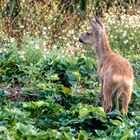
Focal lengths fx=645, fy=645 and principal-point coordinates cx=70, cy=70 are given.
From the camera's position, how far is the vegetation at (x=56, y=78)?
6.11 meters

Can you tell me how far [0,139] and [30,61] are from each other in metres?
4.56

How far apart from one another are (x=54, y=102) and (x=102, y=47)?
141 centimetres

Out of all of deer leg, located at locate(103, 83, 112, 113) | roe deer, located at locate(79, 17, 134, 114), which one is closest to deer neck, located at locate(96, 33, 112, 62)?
roe deer, located at locate(79, 17, 134, 114)

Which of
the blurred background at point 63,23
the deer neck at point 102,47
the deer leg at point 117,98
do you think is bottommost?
the blurred background at point 63,23

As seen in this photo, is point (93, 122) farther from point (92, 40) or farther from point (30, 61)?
point (30, 61)

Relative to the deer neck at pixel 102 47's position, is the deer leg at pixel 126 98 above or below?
below

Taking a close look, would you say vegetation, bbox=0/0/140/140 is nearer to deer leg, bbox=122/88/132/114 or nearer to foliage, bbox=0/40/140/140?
foliage, bbox=0/40/140/140

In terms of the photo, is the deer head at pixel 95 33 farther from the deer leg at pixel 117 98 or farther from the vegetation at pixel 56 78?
the deer leg at pixel 117 98

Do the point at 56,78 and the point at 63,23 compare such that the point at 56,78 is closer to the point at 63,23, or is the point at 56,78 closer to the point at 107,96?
the point at 107,96

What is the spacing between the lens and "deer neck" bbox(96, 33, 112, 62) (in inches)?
336

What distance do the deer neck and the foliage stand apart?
439mm

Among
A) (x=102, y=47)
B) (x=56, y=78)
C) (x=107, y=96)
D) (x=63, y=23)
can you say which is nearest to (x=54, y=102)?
(x=107, y=96)

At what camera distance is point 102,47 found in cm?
865

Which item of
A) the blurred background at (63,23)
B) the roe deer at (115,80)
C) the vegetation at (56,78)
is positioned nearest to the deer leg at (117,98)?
the roe deer at (115,80)
